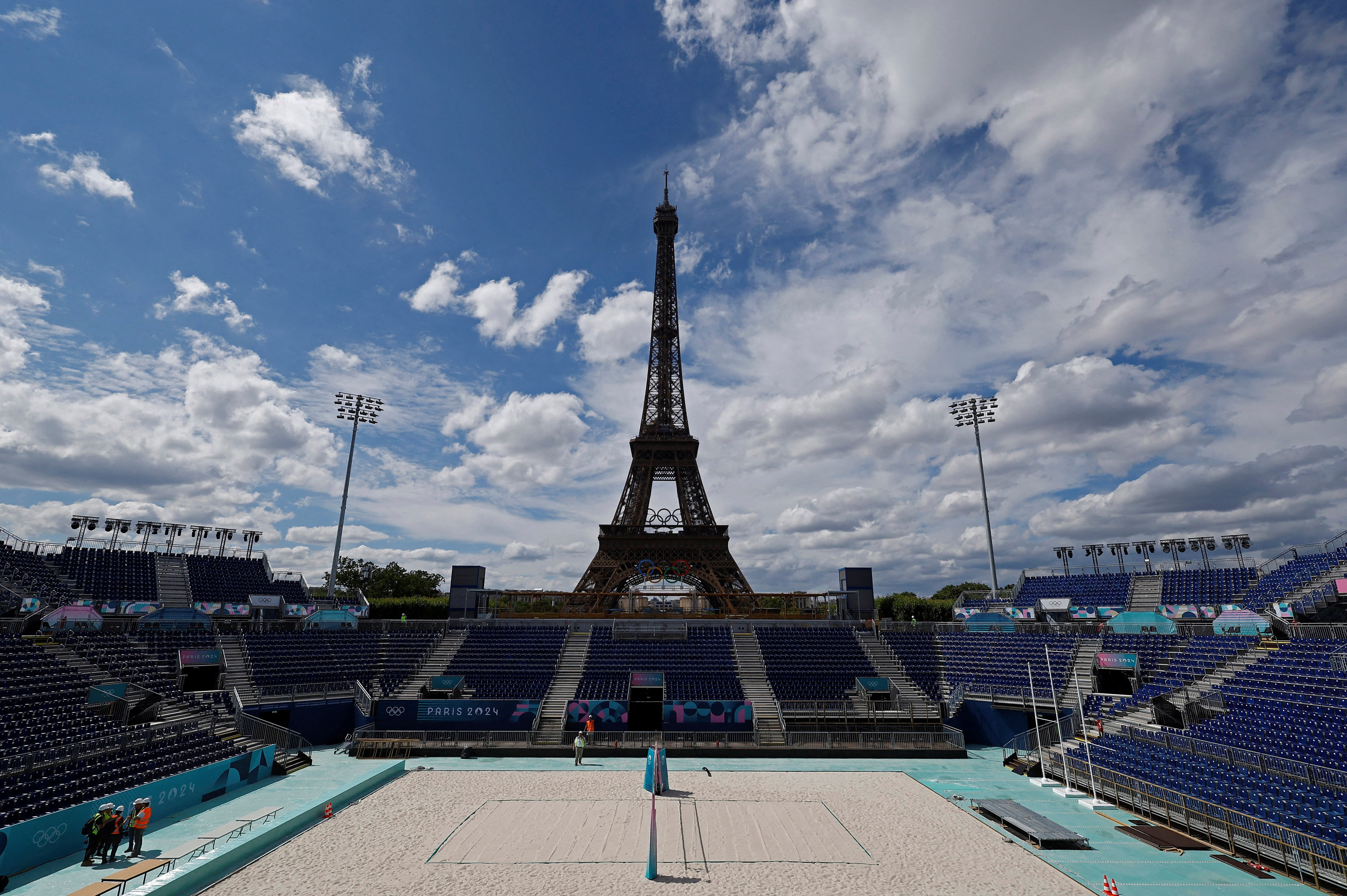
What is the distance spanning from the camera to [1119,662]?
30.1 meters

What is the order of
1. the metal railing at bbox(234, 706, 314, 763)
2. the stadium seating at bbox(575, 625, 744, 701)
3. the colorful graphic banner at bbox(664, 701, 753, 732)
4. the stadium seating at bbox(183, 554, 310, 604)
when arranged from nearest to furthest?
1. the metal railing at bbox(234, 706, 314, 763)
2. the colorful graphic banner at bbox(664, 701, 753, 732)
3. the stadium seating at bbox(575, 625, 744, 701)
4. the stadium seating at bbox(183, 554, 310, 604)

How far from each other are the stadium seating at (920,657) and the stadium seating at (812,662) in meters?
2.23

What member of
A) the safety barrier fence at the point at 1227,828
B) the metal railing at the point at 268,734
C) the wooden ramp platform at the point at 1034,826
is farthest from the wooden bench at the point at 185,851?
the safety barrier fence at the point at 1227,828

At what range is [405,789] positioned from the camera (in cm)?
2181

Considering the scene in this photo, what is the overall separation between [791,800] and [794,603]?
23.5 metres

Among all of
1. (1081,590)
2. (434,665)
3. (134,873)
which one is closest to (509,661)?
(434,665)

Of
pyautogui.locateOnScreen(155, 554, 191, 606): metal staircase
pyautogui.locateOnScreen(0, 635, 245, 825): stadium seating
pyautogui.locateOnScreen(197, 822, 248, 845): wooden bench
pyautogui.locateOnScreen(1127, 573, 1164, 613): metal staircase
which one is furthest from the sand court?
pyautogui.locateOnScreen(155, 554, 191, 606): metal staircase

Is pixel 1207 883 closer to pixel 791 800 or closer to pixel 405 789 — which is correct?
pixel 791 800

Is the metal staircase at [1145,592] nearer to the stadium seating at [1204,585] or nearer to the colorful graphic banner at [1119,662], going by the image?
the stadium seating at [1204,585]

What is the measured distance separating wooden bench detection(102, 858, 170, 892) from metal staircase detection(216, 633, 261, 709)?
15.2 m

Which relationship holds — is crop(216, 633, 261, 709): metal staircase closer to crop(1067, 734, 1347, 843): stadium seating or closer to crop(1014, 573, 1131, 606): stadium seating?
crop(1067, 734, 1347, 843): stadium seating

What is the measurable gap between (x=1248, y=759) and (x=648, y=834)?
18581mm

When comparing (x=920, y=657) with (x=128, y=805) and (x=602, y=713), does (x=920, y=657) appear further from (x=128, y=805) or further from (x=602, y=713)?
(x=128, y=805)

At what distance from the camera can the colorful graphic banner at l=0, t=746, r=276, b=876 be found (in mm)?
14242
